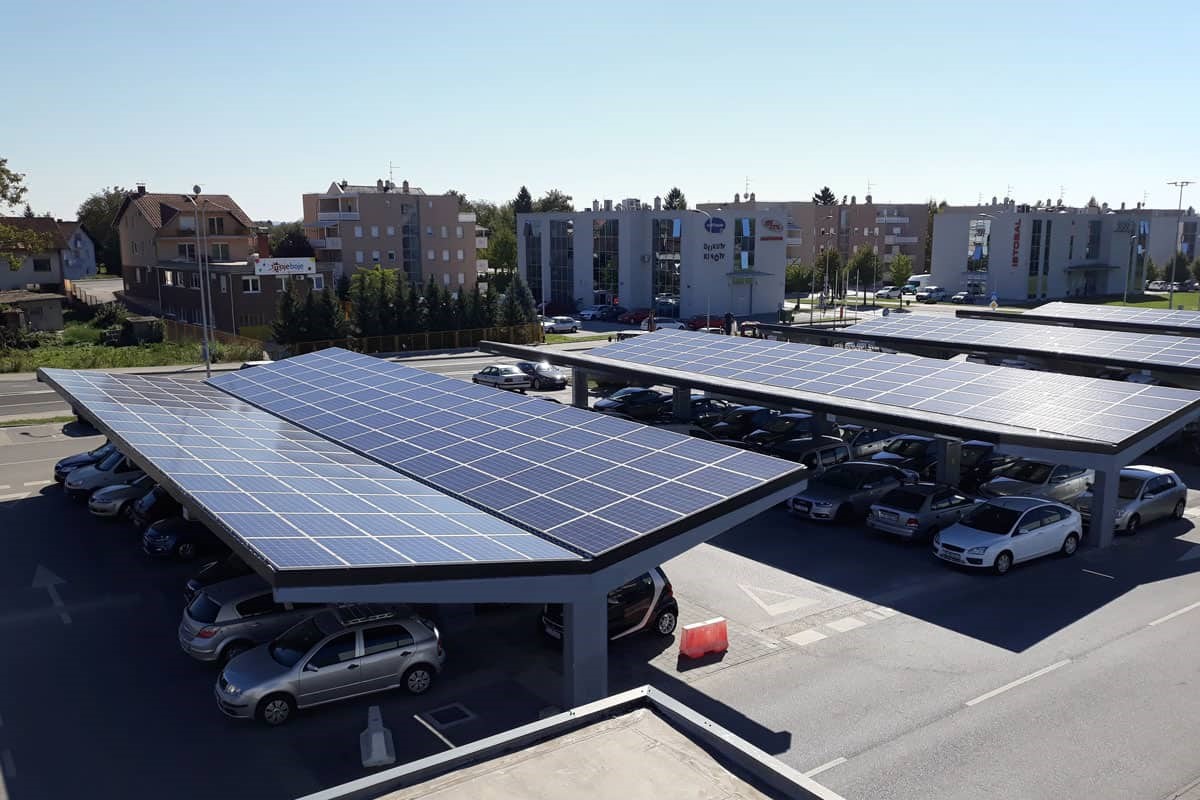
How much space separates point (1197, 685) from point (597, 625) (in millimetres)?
9448

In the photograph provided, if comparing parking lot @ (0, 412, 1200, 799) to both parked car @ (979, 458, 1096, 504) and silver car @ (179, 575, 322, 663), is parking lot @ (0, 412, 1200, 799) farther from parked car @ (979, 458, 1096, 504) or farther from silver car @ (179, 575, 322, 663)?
parked car @ (979, 458, 1096, 504)

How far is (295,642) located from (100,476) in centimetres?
1349

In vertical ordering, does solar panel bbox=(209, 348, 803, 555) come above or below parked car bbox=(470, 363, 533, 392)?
above

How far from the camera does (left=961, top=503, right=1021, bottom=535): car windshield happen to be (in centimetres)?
1988

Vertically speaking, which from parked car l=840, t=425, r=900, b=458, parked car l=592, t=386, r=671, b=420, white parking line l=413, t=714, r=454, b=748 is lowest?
white parking line l=413, t=714, r=454, b=748

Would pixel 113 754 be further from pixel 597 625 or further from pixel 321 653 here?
pixel 597 625

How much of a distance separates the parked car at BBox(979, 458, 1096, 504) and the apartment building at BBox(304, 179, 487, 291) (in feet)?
206

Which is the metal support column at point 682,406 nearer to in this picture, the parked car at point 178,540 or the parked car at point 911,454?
the parked car at point 911,454

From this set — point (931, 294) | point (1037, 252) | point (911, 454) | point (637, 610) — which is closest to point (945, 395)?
point (911, 454)

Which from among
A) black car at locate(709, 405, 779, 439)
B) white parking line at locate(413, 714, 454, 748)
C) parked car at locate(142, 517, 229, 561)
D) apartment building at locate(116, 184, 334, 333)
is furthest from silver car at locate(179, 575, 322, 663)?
apartment building at locate(116, 184, 334, 333)

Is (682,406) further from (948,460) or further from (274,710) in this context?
(274,710)

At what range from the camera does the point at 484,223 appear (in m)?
146

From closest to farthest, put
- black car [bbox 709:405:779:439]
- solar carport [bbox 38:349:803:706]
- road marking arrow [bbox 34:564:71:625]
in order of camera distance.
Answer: solar carport [bbox 38:349:803:706] < road marking arrow [bbox 34:564:71:625] < black car [bbox 709:405:779:439]

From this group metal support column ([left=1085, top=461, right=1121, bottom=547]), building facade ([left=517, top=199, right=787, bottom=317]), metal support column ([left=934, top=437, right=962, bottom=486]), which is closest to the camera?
metal support column ([left=1085, top=461, right=1121, bottom=547])
